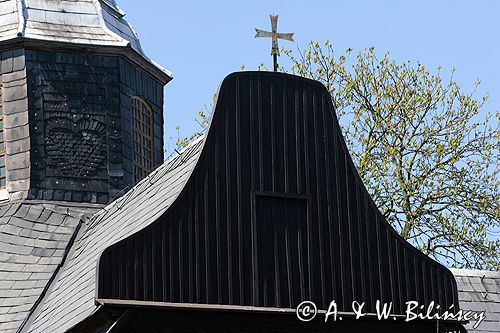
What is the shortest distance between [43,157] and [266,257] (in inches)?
289

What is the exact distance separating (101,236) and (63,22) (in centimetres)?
599

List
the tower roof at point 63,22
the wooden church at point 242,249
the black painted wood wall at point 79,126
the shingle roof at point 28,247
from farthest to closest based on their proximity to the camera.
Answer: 1. the tower roof at point 63,22
2. the black painted wood wall at point 79,126
3. the shingle roof at point 28,247
4. the wooden church at point 242,249

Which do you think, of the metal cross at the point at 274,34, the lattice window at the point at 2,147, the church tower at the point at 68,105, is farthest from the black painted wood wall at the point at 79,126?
the metal cross at the point at 274,34

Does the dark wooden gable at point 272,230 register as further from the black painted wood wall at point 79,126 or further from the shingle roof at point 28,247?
the black painted wood wall at point 79,126

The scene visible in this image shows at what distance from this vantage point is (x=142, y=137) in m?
24.3

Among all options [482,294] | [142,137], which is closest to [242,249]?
[482,294]

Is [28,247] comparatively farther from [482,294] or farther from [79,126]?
[482,294]

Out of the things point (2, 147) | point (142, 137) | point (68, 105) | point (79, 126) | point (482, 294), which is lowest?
point (482, 294)

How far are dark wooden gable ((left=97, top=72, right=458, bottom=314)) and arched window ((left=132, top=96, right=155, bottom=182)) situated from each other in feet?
22.6

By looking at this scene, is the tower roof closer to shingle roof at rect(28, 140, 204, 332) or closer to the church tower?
the church tower

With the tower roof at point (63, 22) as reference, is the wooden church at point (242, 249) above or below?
below

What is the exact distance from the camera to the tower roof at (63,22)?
77.3 ft

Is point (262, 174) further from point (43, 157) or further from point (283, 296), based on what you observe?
point (43, 157)

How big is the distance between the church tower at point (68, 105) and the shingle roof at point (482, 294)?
19.8ft
